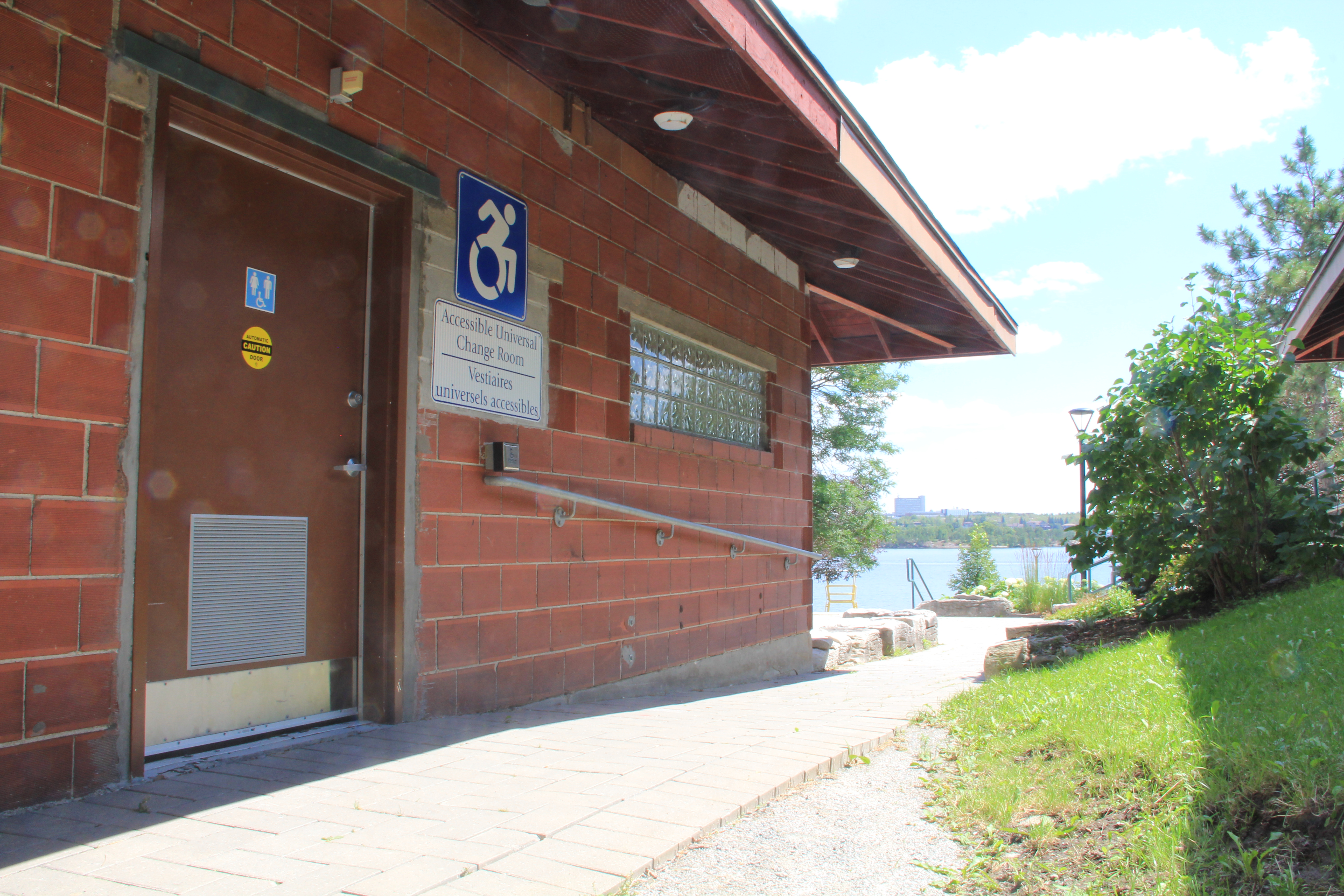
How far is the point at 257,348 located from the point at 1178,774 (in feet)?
11.2

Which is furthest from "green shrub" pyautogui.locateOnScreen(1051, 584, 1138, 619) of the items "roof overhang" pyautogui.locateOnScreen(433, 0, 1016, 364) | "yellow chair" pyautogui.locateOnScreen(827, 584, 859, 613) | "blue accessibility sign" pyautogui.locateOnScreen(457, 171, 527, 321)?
"yellow chair" pyautogui.locateOnScreen(827, 584, 859, 613)

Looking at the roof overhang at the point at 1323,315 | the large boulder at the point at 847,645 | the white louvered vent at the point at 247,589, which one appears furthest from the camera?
the large boulder at the point at 847,645

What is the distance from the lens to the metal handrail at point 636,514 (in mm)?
4453

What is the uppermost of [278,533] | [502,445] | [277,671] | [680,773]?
[502,445]

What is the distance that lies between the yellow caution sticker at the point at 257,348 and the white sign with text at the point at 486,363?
732 mm

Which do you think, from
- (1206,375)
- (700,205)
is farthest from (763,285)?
(1206,375)

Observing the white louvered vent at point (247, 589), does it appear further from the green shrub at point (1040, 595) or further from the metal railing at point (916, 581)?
the metal railing at point (916, 581)

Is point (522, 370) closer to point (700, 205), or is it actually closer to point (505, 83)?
point (505, 83)

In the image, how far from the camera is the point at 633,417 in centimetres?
589

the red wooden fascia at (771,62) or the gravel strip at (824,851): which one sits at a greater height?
the red wooden fascia at (771,62)

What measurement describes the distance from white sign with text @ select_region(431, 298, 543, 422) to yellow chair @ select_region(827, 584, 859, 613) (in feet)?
58.9

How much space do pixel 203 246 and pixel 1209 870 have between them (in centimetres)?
361

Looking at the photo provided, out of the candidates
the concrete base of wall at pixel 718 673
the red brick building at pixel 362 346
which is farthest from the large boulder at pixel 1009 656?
the red brick building at pixel 362 346

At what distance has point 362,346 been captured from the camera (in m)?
4.01
